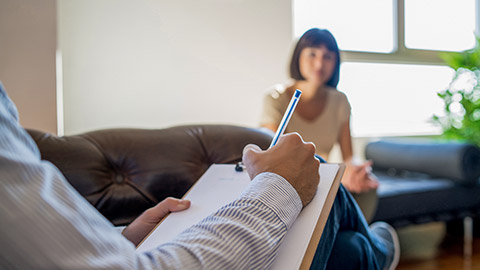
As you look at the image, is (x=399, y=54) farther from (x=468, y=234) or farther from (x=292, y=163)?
(x=292, y=163)

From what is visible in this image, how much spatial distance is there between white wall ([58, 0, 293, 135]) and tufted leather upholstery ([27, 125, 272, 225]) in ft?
1.80

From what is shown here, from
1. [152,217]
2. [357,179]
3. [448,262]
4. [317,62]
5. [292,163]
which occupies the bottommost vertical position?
[448,262]

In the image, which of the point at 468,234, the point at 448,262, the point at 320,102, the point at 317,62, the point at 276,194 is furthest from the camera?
the point at 468,234

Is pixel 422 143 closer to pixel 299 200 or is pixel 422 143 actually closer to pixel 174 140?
pixel 174 140

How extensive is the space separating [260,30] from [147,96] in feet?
1.88

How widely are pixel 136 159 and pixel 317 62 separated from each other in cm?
56

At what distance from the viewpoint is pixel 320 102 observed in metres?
0.98

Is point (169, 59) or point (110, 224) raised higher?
point (169, 59)

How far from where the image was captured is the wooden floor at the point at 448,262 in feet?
5.60

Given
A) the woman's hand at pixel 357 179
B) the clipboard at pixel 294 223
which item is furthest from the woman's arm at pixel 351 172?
the clipboard at pixel 294 223

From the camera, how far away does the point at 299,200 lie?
1.62 ft

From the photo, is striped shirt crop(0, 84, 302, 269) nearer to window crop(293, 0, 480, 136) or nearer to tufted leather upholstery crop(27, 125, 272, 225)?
tufted leather upholstery crop(27, 125, 272, 225)

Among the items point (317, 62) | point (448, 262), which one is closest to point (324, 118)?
point (317, 62)

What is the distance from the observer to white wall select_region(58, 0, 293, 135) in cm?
138
